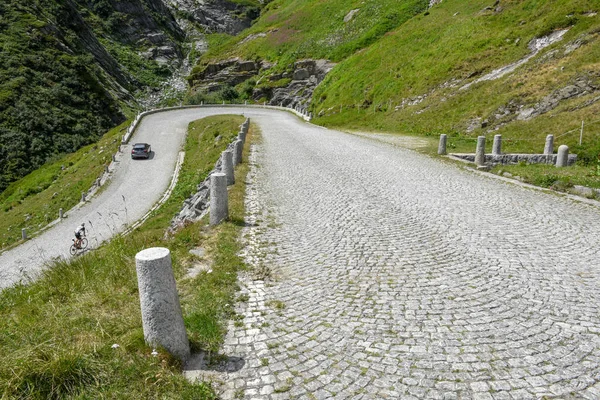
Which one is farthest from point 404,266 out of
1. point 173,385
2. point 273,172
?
point 273,172

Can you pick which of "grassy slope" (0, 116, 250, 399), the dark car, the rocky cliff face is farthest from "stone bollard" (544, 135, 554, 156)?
the rocky cliff face

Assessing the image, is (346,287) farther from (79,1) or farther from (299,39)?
(79,1)

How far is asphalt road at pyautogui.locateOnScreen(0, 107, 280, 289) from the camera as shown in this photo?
61.8 feet

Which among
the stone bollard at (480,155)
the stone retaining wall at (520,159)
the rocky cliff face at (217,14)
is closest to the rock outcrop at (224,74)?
the stone retaining wall at (520,159)

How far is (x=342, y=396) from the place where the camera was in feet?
11.1

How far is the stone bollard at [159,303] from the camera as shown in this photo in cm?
364

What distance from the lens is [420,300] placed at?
4973 mm

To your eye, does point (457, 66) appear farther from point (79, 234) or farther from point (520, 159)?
point (79, 234)

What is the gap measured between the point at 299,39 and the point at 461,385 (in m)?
71.8

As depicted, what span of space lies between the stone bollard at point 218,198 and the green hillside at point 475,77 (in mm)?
13947

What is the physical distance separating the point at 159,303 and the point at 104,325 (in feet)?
3.50

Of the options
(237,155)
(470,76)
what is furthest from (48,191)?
(470,76)

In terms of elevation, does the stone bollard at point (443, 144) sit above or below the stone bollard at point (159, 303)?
above

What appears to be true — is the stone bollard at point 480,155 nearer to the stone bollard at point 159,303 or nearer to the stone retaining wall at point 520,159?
the stone retaining wall at point 520,159
